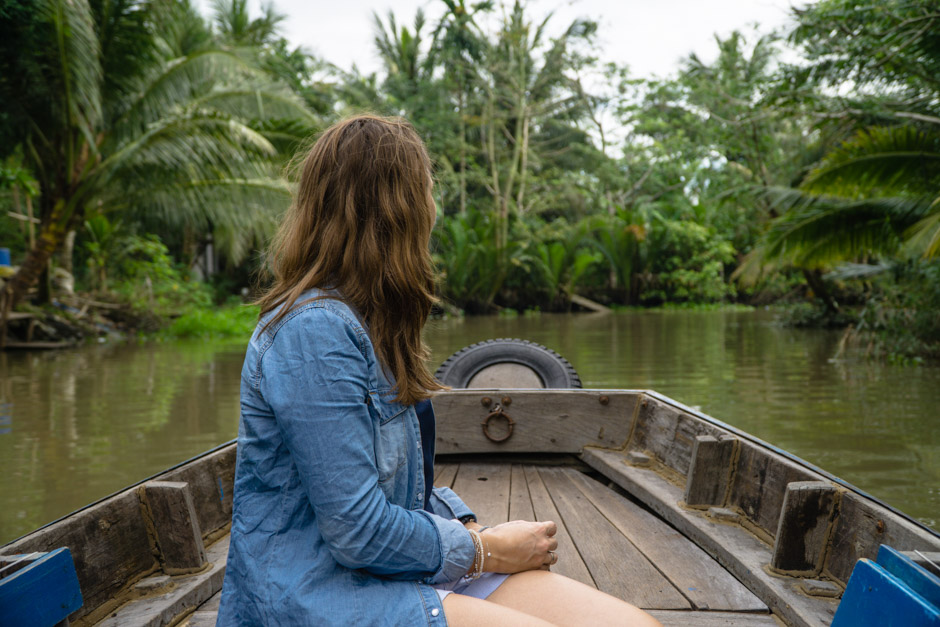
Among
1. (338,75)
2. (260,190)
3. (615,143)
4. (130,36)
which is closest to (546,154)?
(615,143)

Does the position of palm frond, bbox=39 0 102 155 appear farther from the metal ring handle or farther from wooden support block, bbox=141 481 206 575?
wooden support block, bbox=141 481 206 575

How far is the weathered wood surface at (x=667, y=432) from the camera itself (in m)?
3.05

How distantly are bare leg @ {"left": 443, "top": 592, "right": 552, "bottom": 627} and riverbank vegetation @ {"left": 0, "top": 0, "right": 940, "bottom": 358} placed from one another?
0.70m

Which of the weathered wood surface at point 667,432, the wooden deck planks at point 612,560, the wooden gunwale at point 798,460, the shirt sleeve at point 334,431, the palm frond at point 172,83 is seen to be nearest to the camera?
the shirt sleeve at point 334,431

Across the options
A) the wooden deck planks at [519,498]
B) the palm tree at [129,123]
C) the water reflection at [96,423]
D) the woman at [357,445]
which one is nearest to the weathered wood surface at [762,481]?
the wooden deck planks at [519,498]

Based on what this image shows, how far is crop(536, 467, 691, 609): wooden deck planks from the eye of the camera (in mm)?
2096

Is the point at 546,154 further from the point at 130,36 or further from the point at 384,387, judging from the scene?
the point at 384,387

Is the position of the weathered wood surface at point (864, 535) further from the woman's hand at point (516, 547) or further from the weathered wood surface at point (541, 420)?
the weathered wood surface at point (541, 420)

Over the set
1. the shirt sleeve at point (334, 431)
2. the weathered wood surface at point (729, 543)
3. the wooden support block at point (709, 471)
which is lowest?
the weathered wood surface at point (729, 543)

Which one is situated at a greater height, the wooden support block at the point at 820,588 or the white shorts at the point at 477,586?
the white shorts at the point at 477,586

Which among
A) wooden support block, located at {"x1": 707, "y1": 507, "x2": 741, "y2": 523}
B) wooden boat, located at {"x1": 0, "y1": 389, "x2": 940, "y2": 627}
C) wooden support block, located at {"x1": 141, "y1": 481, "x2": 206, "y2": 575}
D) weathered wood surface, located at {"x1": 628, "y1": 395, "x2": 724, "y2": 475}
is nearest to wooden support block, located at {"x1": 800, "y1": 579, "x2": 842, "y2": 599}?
wooden boat, located at {"x1": 0, "y1": 389, "x2": 940, "y2": 627}

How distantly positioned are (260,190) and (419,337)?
1314 centimetres

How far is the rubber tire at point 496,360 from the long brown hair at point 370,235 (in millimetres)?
3298

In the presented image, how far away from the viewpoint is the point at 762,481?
2506 millimetres
